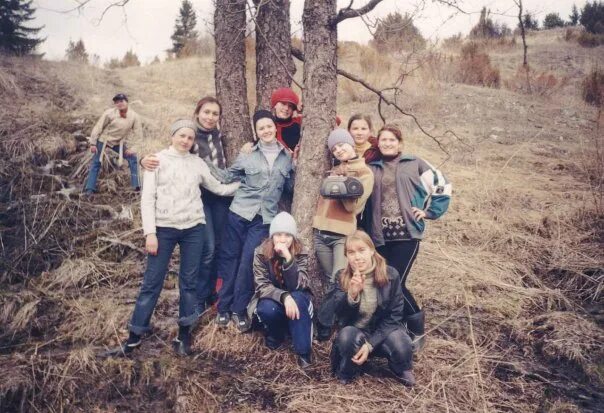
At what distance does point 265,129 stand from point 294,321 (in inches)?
61.0

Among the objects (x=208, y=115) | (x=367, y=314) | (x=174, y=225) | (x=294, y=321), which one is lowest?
(x=294, y=321)

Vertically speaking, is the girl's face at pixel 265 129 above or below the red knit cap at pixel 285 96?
below

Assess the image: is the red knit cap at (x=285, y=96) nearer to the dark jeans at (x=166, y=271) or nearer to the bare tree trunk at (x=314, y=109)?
the bare tree trunk at (x=314, y=109)

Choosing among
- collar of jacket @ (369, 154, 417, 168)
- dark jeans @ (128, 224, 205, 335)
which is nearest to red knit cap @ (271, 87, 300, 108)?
collar of jacket @ (369, 154, 417, 168)

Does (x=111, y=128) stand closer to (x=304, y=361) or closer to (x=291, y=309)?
(x=291, y=309)

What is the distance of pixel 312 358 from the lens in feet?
10.7

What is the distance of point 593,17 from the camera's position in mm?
20391

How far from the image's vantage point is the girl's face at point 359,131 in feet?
11.4

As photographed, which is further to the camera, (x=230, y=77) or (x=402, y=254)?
(x=230, y=77)

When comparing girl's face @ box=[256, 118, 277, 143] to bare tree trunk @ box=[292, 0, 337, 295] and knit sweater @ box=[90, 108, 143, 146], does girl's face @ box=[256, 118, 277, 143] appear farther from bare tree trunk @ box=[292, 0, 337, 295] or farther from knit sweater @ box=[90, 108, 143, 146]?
knit sweater @ box=[90, 108, 143, 146]

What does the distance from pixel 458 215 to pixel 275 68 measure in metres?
3.46

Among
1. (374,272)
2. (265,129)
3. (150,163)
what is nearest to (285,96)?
(265,129)

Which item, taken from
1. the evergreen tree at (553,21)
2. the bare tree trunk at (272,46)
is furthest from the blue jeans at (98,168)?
the evergreen tree at (553,21)

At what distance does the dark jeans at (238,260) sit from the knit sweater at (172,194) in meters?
0.34
